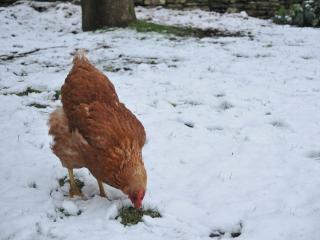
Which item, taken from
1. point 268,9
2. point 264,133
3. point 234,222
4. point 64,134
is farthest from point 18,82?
point 268,9

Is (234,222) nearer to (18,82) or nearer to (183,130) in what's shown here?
(183,130)

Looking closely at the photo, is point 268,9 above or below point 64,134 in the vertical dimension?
above

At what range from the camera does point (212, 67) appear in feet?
28.2

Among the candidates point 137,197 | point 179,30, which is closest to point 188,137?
point 137,197

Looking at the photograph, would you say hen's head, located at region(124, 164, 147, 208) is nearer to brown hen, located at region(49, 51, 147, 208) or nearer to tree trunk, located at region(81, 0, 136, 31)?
brown hen, located at region(49, 51, 147, 208)

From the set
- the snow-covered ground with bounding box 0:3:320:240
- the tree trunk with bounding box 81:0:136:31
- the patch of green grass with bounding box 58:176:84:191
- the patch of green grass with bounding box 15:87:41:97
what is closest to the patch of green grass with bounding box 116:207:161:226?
the snow-covered ground with bounding box 0:3:320:240

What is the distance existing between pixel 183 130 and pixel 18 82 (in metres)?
3.51

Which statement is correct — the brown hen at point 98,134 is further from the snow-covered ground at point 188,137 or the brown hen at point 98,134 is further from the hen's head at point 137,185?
the snow-covered ground at point 188,137

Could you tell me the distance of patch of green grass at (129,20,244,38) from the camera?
11492mm

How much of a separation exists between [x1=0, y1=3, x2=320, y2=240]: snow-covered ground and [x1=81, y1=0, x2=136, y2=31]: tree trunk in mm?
550

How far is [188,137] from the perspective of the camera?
18.2 feet

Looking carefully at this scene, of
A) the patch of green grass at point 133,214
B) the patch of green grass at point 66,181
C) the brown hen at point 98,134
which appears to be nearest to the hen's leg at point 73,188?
the brown hen at point 98,134

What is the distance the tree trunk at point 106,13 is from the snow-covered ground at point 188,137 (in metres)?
0.55

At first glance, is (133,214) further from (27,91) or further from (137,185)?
(27,91)
